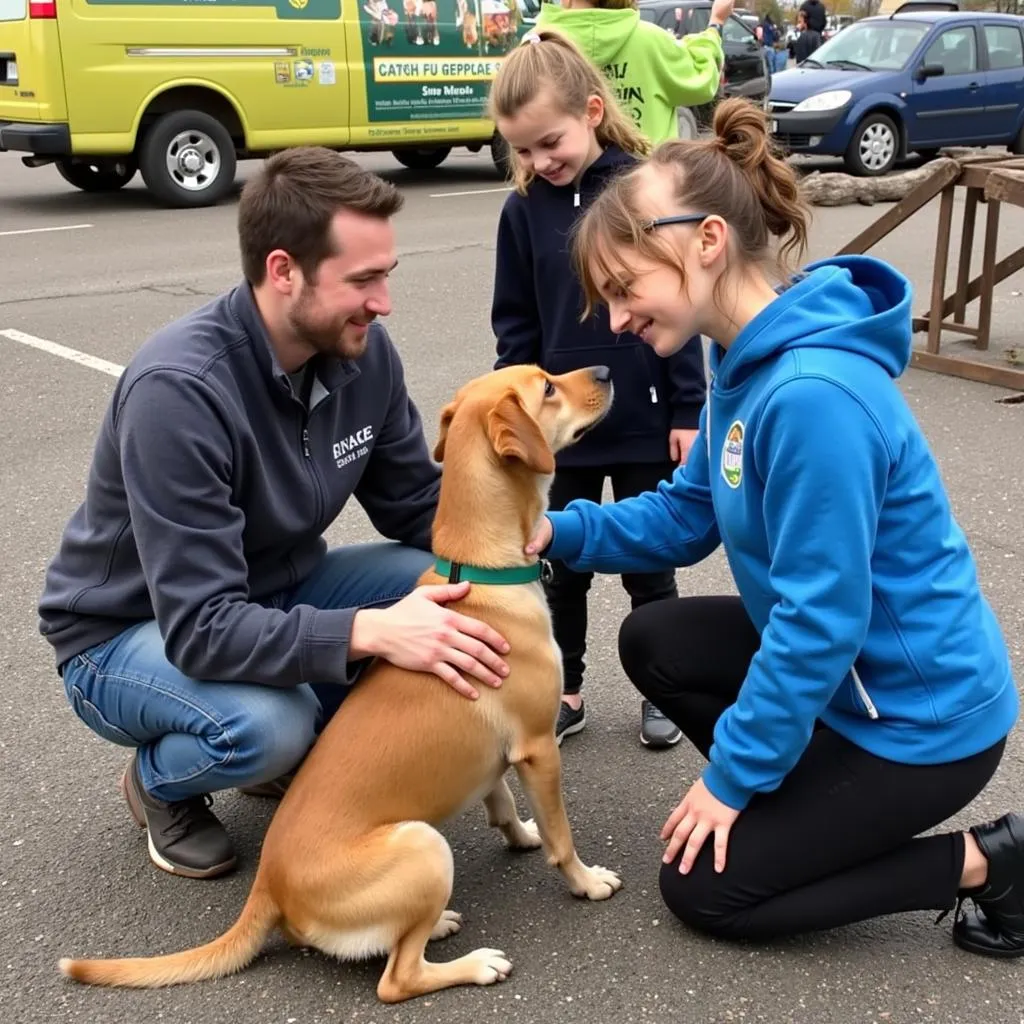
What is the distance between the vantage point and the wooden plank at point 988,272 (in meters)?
7.05

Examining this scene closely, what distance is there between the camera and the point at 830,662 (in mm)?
2357

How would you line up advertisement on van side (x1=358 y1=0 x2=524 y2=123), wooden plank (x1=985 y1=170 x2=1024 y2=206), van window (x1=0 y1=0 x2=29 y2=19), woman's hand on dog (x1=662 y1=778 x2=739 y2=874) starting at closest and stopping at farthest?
woman's hand on dog (x1=662 y1=778 x2=739 y2=874)
wooden plank (x1=985 y1=170 x2=1024 y2=206)
van window (x1=0 y1=0 x2=29 y2=19)
advertisement on van side (x1=358 y1=0 x2=524 y2=123)

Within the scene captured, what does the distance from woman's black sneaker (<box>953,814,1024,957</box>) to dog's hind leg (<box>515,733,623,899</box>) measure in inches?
32.5

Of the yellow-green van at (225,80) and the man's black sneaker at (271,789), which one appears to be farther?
the yellow-green van at (225,80)

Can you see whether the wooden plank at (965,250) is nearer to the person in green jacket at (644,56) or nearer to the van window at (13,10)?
the person in green jacket at (644,56)

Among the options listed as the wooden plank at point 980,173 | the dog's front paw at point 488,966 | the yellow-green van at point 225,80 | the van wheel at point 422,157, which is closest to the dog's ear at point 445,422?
the dog's front paw at point 488,966

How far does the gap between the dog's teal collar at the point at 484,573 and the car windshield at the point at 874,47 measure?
13665 millimetres

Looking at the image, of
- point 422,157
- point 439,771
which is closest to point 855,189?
point 422,157

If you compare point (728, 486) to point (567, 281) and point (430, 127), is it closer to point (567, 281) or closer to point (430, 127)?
point (567, 281)

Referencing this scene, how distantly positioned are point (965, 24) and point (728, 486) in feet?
Answer: 48.0

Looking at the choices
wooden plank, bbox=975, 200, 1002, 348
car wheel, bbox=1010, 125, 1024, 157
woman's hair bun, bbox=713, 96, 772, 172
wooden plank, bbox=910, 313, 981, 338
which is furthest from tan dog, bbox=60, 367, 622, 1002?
car wheel, bbox=1010, 125, 1024, 157

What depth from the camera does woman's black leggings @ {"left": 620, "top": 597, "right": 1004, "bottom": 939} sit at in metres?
2.50

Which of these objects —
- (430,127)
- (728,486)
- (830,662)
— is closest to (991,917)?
(830,662)

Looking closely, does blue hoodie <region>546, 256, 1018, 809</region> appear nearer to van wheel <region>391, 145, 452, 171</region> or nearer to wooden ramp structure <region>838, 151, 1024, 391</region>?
wooden ramp structure <region>838, 151, 1024, 391</region>
